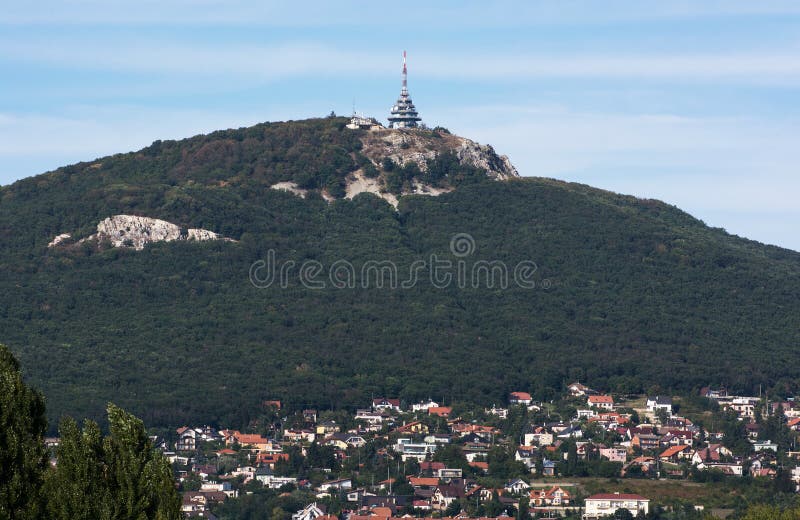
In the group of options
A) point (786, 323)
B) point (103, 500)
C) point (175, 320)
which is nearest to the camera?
point (103, 500)

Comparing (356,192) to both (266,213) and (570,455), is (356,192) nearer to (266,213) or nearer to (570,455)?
(266,213)

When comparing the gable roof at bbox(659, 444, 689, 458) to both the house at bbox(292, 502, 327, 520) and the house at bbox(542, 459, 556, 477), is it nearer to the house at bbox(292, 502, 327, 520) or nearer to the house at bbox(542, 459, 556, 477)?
the house at bbox(542, 459, 556, 477)

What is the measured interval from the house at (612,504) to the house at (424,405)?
29.7m

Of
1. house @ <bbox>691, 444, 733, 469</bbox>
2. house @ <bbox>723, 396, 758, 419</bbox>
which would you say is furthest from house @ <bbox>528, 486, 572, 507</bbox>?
house @ <bbox>723, 396, 758, 419</bbox>

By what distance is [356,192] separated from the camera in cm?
14662

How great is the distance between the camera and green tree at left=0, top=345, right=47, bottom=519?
29.6 meters

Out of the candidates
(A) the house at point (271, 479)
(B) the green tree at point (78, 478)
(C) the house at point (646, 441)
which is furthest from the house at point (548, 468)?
(B) the green tree at point (78, 478)

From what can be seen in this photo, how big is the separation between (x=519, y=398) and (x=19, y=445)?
81950 mm

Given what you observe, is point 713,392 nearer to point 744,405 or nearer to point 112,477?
point 744,405

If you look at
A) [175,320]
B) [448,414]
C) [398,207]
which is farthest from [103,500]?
[398,207]

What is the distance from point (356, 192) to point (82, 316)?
36.3 m

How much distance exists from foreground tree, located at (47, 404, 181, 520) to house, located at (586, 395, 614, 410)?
265 feet

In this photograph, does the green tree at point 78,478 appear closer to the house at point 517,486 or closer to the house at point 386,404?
the house at point 517,486

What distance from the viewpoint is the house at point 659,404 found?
353ft
